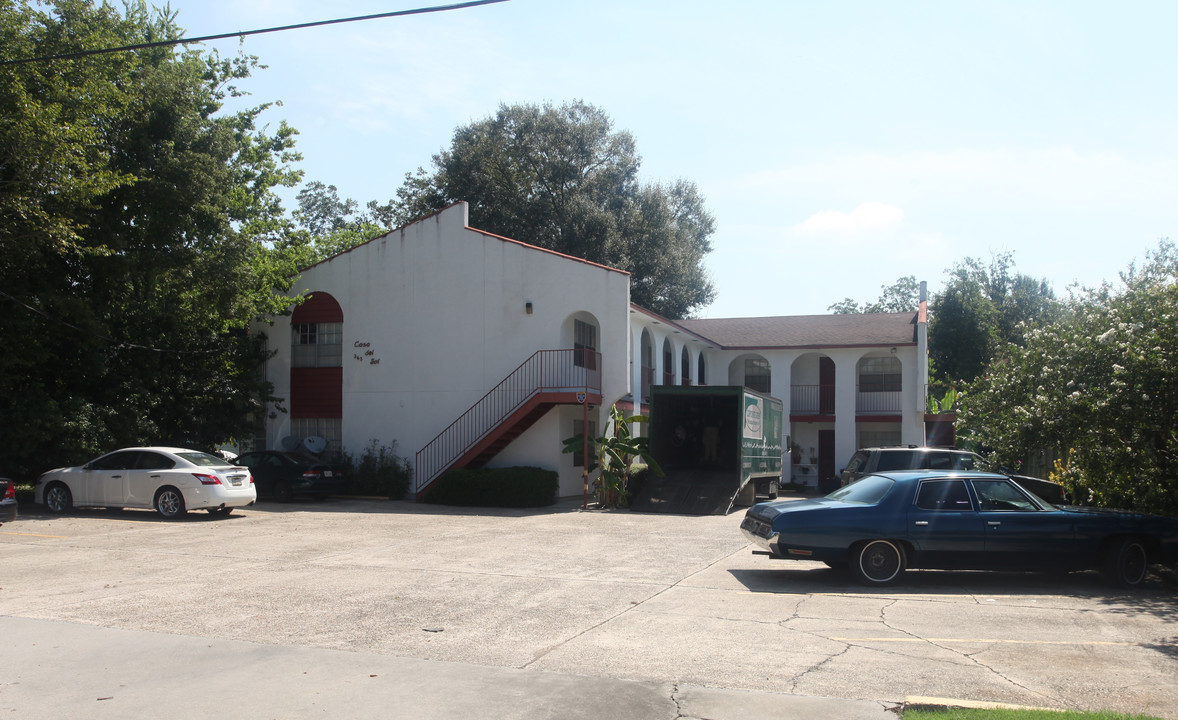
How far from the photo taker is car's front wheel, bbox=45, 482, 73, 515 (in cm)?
1900

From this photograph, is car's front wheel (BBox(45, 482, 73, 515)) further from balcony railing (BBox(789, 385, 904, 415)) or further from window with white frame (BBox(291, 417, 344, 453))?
balcony railing (BBox(789, 385, 904, 415))

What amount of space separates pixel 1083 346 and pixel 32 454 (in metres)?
20.8

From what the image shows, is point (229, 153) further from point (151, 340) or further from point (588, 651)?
point (588, 651)

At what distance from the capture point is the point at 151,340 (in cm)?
2300

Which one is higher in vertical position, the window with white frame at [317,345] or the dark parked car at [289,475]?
the window with white frame at [317,345]

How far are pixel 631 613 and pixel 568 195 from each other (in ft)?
125

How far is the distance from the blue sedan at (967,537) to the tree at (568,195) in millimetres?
33495

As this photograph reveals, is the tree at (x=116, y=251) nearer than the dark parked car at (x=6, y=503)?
No

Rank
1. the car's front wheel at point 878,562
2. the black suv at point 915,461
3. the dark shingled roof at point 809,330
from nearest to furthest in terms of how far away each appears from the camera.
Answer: the car's front wheel at point 878,562 < the black suv at point 915,461 < the dark shingled roof at point 809,330

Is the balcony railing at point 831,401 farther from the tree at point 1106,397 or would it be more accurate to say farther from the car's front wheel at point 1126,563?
the car's front wheel at point 1126,563

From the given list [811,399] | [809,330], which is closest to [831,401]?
[811,399]

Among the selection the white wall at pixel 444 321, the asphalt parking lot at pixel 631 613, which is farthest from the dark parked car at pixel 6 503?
the white wall at pixel 444 321

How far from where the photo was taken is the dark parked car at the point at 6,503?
15680 mm

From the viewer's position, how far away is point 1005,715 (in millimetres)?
5602
